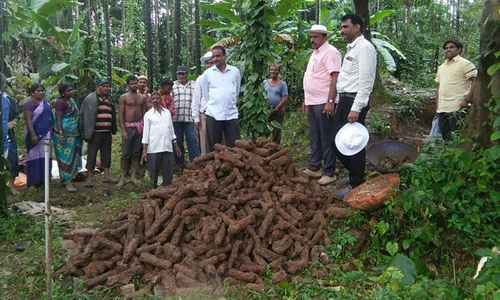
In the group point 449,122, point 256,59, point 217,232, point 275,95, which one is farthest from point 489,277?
point 275,95

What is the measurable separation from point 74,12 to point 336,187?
1934 centimetres

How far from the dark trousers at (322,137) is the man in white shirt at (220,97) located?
1062mm

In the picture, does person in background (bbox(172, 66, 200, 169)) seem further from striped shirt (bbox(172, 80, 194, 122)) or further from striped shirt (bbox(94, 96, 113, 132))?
striped shirt (bbox(94, 96, 113, 132))

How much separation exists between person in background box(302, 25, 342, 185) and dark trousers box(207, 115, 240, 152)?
1049 millimetres

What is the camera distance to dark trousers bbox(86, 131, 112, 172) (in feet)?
24.4

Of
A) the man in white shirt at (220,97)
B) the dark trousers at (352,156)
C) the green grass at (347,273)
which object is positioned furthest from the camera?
the man in white shirt at (220,97)

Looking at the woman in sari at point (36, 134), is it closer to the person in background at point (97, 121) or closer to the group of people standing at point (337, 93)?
the person in background at point (97, 121)

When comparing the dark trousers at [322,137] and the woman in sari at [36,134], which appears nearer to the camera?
the dark trousers at [322,137]

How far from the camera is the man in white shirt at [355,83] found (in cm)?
468

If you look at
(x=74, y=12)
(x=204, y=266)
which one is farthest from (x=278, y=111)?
(x=74, y=12)

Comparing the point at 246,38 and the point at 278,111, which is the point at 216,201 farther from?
the point at 278,111

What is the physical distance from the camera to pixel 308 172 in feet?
19.3

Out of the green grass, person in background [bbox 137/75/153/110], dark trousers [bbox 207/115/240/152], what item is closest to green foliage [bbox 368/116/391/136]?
dark trousers [bbox 207/115/240/152]

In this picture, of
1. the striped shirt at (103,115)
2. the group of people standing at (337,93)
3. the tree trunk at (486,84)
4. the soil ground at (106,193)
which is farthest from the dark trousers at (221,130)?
the tree trunk at (486,84)
